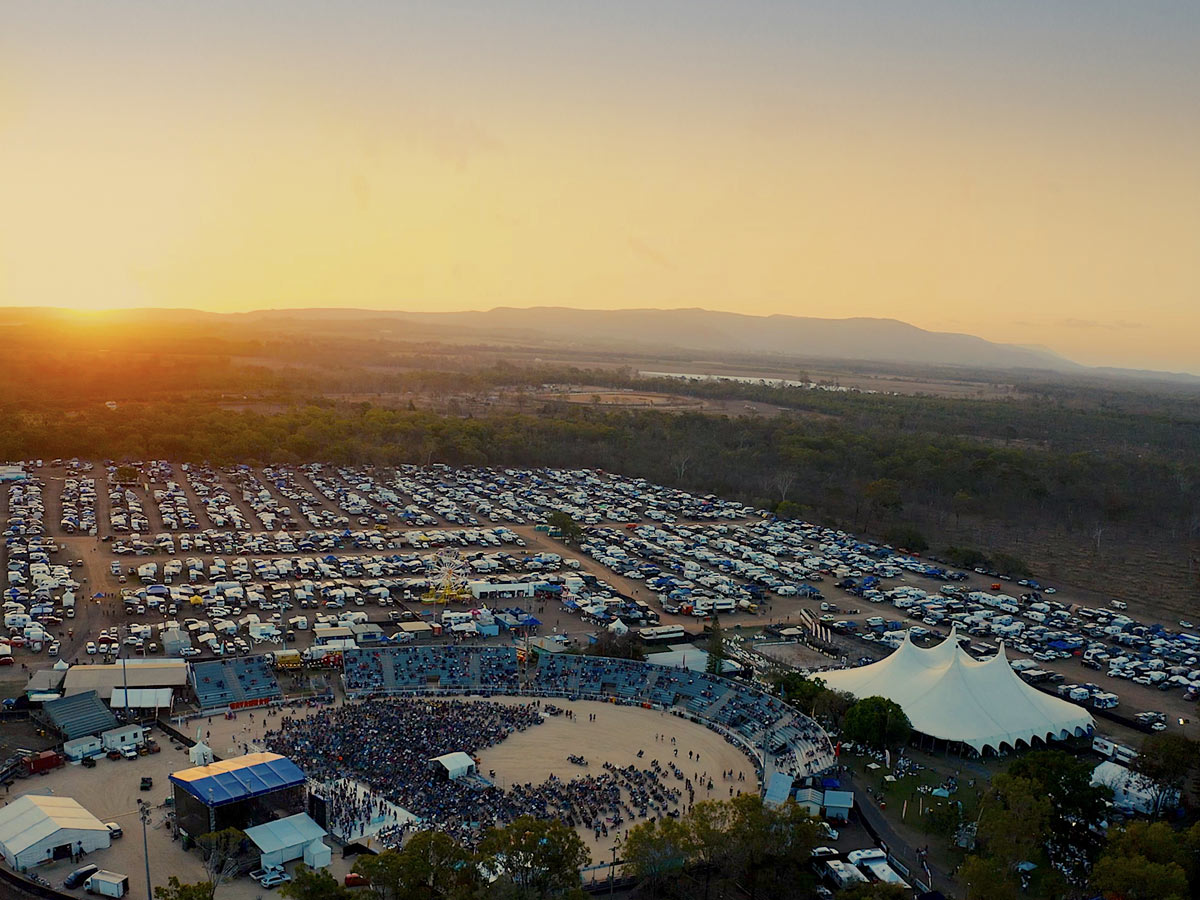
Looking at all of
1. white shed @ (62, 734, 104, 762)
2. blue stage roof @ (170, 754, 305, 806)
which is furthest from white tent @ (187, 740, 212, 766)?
white shed @ (62, 734, 104, 762)

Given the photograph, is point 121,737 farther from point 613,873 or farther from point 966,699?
point 966,699

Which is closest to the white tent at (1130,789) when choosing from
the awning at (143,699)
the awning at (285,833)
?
the awning at (285,833)

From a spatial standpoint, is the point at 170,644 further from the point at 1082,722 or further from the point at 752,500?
the point at 752,500

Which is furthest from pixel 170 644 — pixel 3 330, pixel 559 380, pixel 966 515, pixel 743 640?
pixel 3 330

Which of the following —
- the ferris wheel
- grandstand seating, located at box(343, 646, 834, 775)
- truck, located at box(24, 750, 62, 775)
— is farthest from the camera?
the ferris wheel

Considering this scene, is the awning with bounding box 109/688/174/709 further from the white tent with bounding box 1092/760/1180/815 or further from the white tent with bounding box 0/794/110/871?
the white tent with bounding box 1092/760/1180/815
